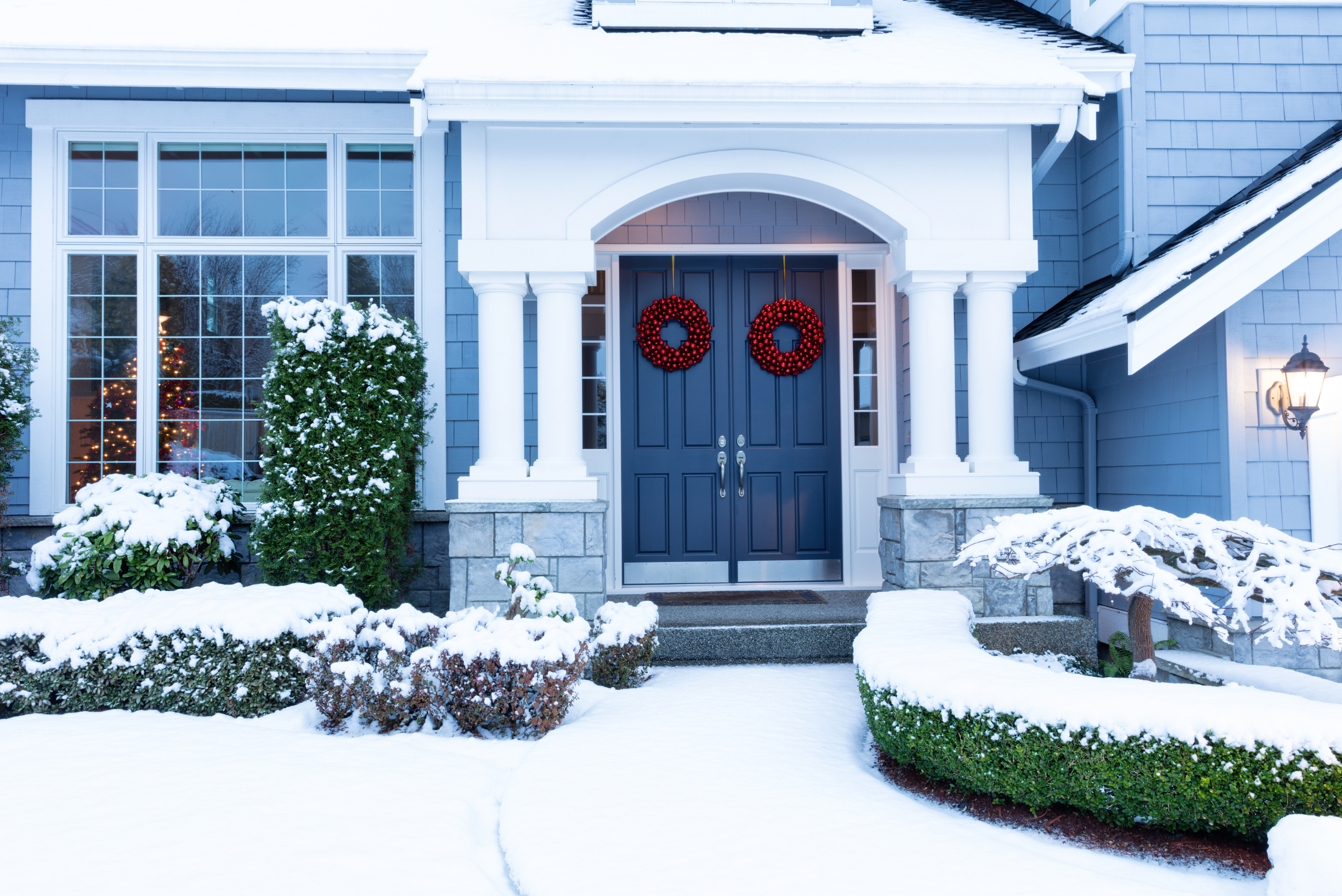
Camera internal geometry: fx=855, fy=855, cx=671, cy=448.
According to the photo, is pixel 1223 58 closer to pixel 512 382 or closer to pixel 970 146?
pixel 970 146

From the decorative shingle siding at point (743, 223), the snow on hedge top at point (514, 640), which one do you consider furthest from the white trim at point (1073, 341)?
the snow on hedge top at point (514, 640)

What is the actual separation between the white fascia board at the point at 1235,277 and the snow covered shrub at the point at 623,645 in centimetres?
275

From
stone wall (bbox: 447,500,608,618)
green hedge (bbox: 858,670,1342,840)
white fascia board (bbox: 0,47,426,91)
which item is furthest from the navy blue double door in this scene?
green hedge (bbox: 858,670,1342,840)

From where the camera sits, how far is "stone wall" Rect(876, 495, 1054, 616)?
486cm

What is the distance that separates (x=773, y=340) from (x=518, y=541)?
2677mm

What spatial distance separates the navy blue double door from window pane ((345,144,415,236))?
5.31 ft

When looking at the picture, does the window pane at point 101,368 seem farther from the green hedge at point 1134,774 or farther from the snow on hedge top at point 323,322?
the green hedge at point 1134,774

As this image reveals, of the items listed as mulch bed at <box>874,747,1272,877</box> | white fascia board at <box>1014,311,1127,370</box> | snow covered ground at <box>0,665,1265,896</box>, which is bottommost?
mulch bed at <box>874,747,1272,877</box>

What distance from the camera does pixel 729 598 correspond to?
5809 millimetres

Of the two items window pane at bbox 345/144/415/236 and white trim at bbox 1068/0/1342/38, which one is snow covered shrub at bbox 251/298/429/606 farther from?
white trim at bbox 1068/0/1342/38

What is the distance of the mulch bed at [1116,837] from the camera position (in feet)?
8.38

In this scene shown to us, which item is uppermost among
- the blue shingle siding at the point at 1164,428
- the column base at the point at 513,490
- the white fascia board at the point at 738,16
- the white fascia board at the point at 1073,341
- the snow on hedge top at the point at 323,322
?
the white fascia board at the point at 738,16

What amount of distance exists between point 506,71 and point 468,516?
246cm

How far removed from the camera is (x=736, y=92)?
4.69 m
